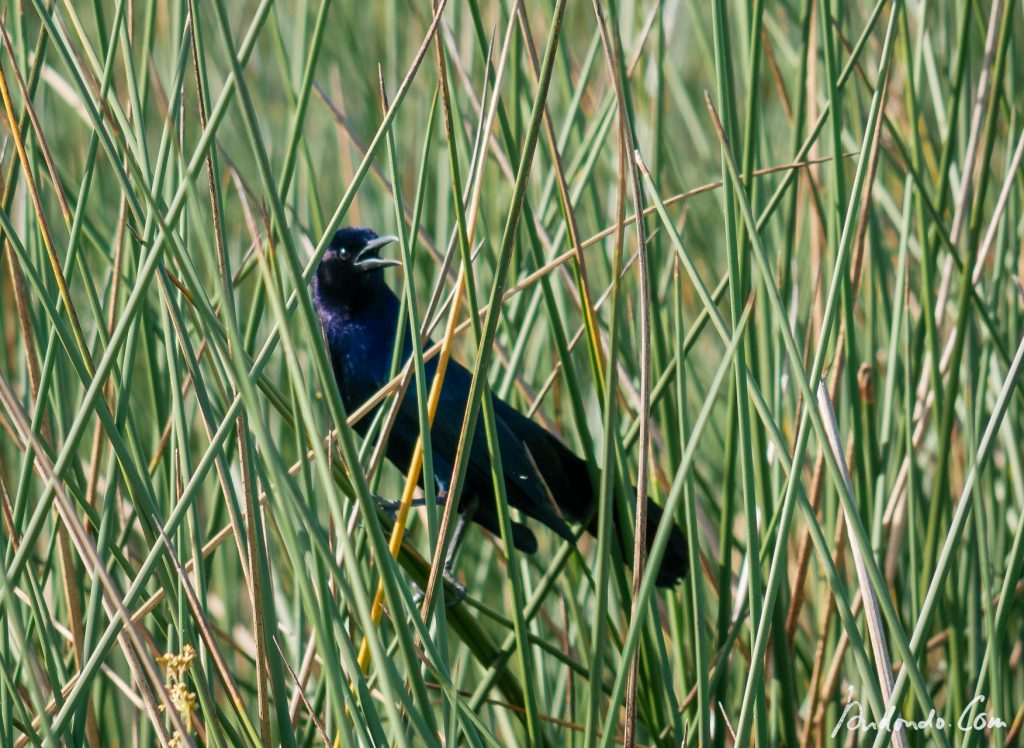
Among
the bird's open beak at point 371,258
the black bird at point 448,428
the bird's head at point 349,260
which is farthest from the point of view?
the bird's head at point 349,260

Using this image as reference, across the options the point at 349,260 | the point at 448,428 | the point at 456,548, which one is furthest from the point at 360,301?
the point at 456,548

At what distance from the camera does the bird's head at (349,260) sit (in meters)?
2.19

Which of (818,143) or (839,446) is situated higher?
(818,143)

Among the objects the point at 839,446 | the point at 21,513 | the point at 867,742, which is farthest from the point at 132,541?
the point at 839,446

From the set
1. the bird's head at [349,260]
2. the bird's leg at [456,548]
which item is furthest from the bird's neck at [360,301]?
the bird's leg at [456,548]

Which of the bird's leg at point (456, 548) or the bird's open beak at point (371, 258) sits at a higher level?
the bird's open beak at point (371, 258)

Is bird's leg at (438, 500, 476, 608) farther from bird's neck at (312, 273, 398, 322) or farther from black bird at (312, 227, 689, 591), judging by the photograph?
bird's neck at (312, 273, 398, 322)

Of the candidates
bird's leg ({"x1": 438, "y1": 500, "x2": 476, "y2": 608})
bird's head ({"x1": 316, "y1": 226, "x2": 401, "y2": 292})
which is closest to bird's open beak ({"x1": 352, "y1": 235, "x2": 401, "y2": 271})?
bird's head ({"x1": 316, "y1": 226, "x2": 401, "y2": 292})

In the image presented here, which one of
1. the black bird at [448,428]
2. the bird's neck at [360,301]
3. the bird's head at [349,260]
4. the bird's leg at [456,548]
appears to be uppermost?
the bird's head at [349,260]

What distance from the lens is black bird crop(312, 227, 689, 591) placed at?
5.73 ft

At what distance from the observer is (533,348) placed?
2.23 m

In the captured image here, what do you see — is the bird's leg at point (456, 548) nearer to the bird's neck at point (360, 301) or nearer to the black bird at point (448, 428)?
the black bird at point (448, 428)

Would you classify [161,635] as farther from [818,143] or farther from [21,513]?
[818,143]

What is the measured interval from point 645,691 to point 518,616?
17.0 inches
